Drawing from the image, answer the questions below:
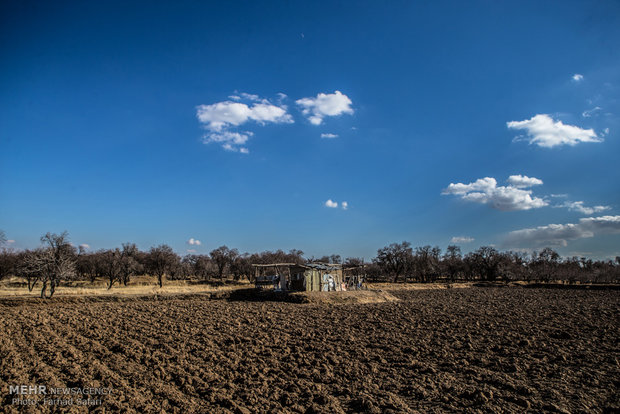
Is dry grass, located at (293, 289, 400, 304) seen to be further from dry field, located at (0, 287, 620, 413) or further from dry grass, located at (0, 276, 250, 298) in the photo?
dry grass, located at (0, 276, 250, 298)

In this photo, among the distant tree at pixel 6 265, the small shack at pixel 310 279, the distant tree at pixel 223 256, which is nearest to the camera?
the small shack at pixel 310 279

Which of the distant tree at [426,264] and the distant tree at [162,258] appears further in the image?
the distant tree at [426,264]

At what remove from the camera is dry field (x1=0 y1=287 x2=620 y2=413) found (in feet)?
24.6

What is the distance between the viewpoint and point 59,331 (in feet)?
47.4

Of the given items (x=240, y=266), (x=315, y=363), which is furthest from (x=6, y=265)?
(x=315, y=363)

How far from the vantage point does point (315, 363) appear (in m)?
10.4

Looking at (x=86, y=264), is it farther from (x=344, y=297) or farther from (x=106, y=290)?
(x=344, y=297)

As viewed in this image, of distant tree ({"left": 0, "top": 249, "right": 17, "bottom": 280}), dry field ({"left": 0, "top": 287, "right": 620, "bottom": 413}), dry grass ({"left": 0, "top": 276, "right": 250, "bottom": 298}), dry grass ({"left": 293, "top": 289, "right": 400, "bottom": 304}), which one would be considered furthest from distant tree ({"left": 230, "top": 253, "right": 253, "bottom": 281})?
dry field ({"left": 0, "top": 287, "right": 620, "bottom": 413})

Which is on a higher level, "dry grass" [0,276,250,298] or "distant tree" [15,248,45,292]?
"distant tree" [15,248,45,292]

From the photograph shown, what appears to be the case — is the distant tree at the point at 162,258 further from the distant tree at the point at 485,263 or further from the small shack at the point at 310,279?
the distant tree at the point at 485,263

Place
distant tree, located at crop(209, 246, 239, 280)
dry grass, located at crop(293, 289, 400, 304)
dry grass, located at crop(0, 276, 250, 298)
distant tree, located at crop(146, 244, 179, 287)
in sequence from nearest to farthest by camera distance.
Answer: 1. dry grass, located at crop(293, 289, 400, 304)
2. dry grass, located at crop(0, 276, 250, 298)
3. distant tree, located at crop(146, 244, 179, 287)
4. distant tree, located at crop(209, 246, 239, 280)

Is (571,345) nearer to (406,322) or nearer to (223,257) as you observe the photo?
(406,322)

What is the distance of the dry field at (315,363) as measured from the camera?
7.49 meters

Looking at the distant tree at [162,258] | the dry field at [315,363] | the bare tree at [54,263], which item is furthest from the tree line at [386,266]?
the dry field at [315,363]
